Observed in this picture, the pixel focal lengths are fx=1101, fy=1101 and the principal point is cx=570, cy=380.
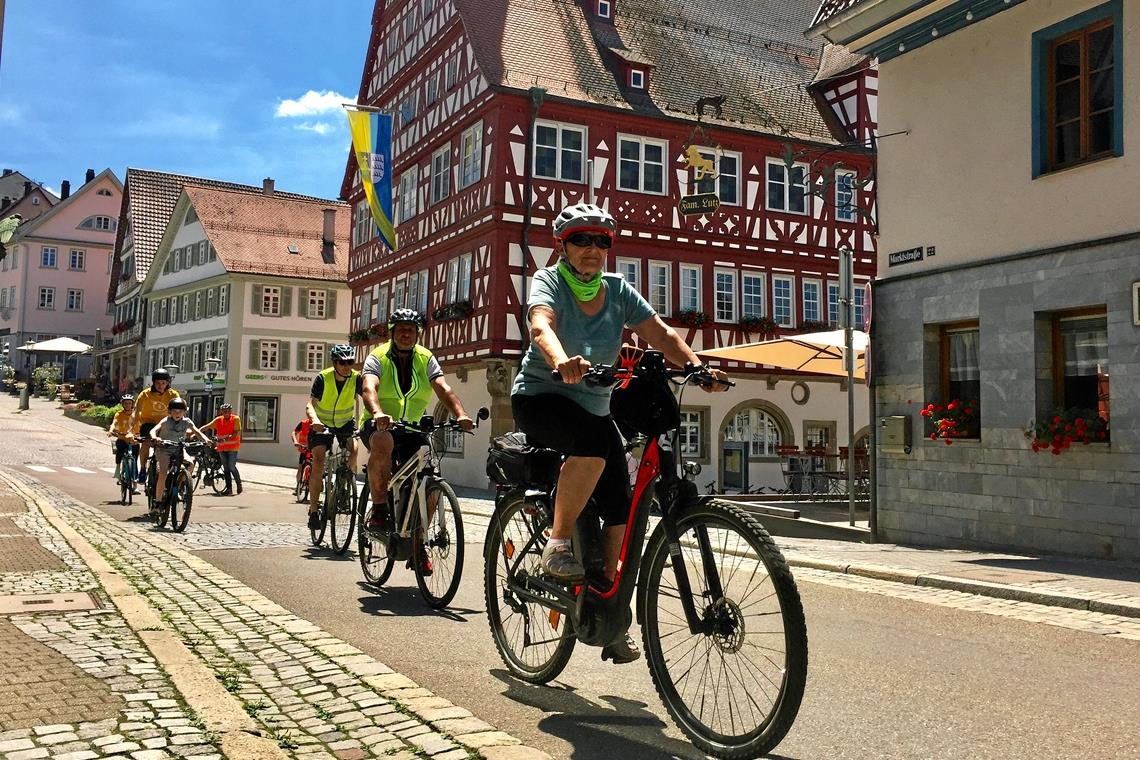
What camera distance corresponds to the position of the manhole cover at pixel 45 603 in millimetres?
6164

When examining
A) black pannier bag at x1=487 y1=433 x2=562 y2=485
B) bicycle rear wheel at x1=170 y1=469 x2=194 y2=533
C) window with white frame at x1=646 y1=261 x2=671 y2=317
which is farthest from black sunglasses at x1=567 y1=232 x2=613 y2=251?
window with white frame at x1=646 y1=261 x2=671 y2=317

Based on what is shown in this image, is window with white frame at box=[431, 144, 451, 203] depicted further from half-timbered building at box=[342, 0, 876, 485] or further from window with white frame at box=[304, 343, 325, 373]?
window with white frame at box=[304, 343, 325, 373]

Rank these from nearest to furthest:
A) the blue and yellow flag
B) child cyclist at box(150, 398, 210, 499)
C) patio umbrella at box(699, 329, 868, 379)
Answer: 1. child cyclist at box(150, 398, 210, 499)
2. patio umbrella at box(699, 329, 868, 379)
3. the blue and yellow flag

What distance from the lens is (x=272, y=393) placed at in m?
45.8

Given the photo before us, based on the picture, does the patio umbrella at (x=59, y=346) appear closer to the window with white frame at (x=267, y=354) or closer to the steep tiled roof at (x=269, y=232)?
the steep tiled roof at (x=269, y=232)

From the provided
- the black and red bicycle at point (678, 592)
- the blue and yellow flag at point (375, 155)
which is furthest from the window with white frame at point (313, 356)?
the black and red bicycle at point (678, 592)

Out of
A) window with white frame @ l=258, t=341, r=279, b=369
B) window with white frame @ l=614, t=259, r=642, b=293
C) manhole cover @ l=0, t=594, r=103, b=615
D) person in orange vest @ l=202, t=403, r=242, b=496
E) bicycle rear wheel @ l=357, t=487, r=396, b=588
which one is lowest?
manhole cover @ l=0, t=594, r=103, b=615

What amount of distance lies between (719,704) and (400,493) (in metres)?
4.06

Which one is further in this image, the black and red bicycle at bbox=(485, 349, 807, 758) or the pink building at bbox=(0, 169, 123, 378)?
the pink building at bbox=(0, 169, 123, 378)

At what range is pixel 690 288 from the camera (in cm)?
2853

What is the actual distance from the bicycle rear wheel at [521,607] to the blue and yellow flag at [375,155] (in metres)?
22.1

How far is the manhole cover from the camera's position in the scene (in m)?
6.16

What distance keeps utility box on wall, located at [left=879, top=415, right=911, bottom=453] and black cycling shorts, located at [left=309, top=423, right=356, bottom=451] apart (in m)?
6.69

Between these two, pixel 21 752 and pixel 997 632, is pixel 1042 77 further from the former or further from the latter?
pixel 21 752
